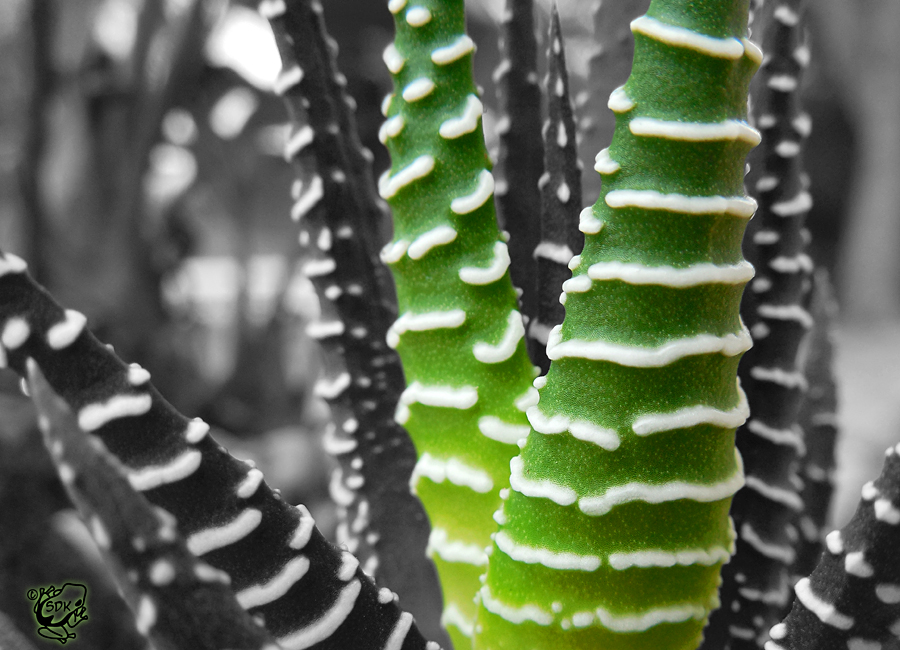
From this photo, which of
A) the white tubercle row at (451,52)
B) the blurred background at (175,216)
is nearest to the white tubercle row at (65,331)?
the white tubercle row at (451,52)

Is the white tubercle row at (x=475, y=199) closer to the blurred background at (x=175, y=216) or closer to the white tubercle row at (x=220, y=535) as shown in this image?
the white tubercle row at (x=220, y=535)

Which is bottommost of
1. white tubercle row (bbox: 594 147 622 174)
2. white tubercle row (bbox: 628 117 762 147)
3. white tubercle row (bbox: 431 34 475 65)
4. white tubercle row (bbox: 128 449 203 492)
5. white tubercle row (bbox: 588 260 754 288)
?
white tubercle row (bbox: 128 449 203 492)

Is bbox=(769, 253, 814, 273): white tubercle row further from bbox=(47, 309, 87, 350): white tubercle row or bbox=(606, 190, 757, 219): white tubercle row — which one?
bbox=(47, 309, 87, 350): white tubercle row

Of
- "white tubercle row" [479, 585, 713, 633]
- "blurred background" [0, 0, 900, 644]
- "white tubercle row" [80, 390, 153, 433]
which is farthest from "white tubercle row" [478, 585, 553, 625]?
"blurred background" [0, 0, 900, 644]

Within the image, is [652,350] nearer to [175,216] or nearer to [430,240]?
[430,240]

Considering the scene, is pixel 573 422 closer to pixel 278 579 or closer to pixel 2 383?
pixel 278 579

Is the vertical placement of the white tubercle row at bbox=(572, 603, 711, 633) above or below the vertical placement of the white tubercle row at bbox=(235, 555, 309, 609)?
below
